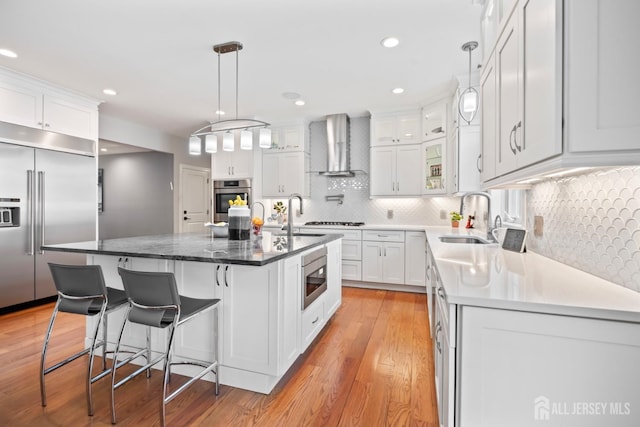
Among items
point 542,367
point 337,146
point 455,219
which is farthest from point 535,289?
point 337,146

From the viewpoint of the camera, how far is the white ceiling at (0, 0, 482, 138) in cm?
230

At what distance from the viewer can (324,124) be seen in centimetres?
523

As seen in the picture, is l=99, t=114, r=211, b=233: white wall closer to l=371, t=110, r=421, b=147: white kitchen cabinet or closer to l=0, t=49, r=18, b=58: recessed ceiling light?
l=0, t=49, r=18, b=58: recessed ceiling light

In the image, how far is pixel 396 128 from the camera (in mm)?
4555

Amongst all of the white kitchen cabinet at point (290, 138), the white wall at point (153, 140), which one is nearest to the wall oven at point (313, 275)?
the white kitchen cabinet at point (290, 138)

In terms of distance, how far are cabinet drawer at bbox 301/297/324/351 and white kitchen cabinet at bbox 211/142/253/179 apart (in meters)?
3.10

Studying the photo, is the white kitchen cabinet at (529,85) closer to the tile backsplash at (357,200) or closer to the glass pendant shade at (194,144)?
the glass pendant shade at (194,144)

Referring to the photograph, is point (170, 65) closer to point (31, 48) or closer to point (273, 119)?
point (31, 48)

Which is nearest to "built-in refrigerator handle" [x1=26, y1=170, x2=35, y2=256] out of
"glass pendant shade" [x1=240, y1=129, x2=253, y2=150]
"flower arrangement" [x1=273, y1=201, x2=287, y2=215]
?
"glass pendant shade" [x1=240, y1=129, x2=253, y2=150]

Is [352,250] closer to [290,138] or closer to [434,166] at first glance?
[434,166]

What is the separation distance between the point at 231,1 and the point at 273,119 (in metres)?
2.93

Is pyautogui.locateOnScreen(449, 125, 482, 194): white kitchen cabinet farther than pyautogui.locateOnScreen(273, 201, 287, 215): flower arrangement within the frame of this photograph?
No

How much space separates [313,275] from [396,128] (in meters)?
2.98

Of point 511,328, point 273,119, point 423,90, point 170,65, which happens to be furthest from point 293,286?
Answer: point 273,119
